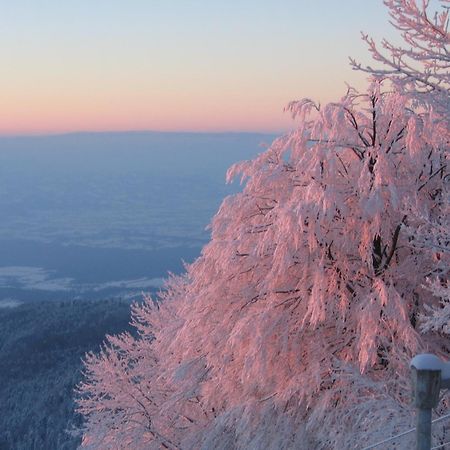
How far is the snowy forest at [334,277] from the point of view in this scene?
30.2 feet

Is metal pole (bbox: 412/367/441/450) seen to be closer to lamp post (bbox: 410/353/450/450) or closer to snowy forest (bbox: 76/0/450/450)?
lamp post (bbox: 410/353/450/450)

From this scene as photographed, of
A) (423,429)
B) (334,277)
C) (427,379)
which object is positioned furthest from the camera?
(334,277)

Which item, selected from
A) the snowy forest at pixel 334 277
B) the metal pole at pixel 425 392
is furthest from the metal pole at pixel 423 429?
the snowy forest at pixel 334 277

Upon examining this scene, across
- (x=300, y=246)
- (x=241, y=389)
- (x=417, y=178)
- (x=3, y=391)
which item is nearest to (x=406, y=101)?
(x=417, y=178)

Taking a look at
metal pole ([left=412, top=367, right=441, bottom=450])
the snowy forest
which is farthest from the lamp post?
the snowy forest

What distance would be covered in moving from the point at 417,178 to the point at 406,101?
1192mm

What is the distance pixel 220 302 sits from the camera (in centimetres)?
1160

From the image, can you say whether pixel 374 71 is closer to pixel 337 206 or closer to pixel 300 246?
pixel 337 206

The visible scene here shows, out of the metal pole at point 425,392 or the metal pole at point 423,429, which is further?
the metal pole at point 423,429

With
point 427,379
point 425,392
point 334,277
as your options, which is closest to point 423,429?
point 425,392

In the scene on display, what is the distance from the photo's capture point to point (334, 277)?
9.98m

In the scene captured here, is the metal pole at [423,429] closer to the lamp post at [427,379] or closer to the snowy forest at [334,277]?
the lamp post at [427,379]

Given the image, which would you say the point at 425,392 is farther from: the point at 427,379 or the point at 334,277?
the point at 334,277

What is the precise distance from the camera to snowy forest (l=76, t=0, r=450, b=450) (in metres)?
9.20
